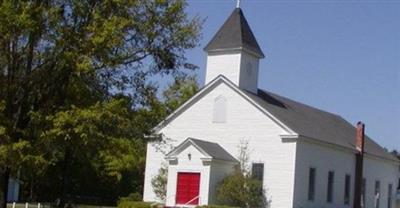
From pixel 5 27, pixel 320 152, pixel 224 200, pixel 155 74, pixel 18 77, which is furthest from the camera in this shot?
pixel 320 152

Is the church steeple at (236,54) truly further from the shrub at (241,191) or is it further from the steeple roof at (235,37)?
the shrub at (241,191)

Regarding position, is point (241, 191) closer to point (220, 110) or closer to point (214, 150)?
point (214, 150)

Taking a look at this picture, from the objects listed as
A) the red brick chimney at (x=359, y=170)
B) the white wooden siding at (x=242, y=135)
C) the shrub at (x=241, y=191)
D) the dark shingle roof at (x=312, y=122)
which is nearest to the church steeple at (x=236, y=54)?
the dark shingle roof at (x=312, y=122)

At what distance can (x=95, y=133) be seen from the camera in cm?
1884

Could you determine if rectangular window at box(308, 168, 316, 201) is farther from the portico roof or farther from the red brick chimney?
the red brick chimney

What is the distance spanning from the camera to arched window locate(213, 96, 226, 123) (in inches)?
1763

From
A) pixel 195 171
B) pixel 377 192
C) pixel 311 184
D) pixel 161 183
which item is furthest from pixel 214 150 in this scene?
pixel 377 192

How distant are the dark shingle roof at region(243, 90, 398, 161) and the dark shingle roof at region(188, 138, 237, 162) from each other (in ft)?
11.6

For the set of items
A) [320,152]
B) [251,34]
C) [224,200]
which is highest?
[251,34]

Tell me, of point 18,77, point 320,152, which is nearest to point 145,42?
point 18,77

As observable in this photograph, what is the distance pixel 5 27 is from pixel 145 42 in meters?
4.18

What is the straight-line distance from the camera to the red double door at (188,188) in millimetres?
41812

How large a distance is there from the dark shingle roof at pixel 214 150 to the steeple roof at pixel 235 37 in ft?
20.7

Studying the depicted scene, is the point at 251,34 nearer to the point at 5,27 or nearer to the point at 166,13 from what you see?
the point at 166,13
